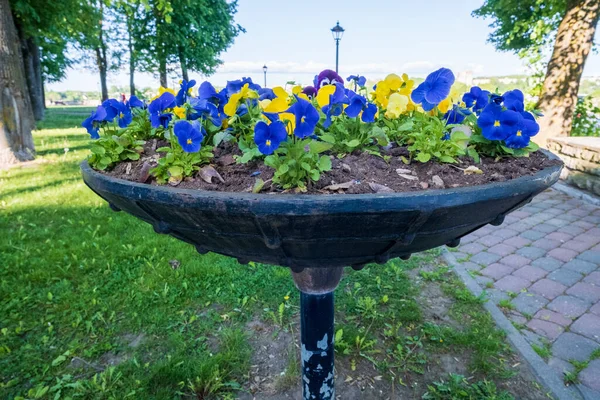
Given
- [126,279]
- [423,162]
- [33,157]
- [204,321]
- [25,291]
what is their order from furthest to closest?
[33,157] → [126,279] → [25,291] → [204,321] → [423,162]

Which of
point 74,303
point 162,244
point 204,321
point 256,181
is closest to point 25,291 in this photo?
point 74,303

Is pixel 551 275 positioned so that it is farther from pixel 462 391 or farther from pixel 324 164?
pixel 324 164

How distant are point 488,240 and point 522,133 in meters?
3.74

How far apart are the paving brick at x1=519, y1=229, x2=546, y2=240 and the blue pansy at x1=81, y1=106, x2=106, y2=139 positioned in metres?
4.54

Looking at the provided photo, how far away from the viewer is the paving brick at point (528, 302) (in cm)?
321

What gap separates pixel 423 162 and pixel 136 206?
0.78 metres

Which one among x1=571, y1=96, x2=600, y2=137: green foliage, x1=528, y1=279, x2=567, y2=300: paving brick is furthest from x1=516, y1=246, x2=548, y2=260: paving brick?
x1=571, y1=96, x2=600, y2=137: green foliage

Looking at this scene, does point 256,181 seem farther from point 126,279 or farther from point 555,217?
point 555,217

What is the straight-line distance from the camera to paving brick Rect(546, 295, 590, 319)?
10.3 feet

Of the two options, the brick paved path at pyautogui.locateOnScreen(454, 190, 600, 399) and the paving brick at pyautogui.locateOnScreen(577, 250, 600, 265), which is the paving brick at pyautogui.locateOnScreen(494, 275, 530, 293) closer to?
the brick paved path at pyautogui.locateOnScreen(454, 190, 600, 399)

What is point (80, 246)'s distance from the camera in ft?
13.1

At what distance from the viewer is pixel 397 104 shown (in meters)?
1.36

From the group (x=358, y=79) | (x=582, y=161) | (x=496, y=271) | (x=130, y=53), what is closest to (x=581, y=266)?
(x=496, y=271)

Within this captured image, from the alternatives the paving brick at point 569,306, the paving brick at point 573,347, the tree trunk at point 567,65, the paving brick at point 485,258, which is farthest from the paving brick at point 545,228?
the tree trunk at point 567,65
